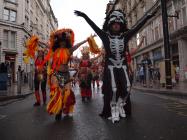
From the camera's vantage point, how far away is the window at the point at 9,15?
39250mm

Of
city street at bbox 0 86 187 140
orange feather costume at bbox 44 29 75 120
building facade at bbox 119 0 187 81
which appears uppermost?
building facade at bbox 119 0 187 81

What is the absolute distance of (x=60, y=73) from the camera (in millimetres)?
6062

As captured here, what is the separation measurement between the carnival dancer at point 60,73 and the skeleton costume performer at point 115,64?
2.80 ft

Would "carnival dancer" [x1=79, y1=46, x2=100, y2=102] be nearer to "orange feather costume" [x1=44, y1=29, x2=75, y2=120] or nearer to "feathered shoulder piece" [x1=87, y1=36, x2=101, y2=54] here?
"feathered shoulder piece" [x1=87, y1=36, x2=101, y2=54]

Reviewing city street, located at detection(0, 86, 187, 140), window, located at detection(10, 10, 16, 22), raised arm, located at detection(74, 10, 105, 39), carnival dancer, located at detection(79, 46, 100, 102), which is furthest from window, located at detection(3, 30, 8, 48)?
raised arm, located at detection(74, 10, 105, 39)

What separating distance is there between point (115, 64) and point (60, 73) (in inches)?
51.5

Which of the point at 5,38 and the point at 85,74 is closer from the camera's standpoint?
the point at 85,74

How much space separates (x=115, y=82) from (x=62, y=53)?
1.47m

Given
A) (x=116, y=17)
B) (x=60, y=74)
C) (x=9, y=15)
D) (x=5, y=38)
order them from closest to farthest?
(x=116, y=17), (x=60, y=74), (x=5, y=38), (x=9, y=15)

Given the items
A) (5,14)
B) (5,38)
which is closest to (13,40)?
(5,38)

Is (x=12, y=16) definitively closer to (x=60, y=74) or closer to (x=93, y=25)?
(x=60, y=74)

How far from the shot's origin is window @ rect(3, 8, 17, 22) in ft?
129

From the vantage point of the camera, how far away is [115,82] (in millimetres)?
5406

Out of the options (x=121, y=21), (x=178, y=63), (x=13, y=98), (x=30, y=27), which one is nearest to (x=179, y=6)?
(x=178, y=63)
